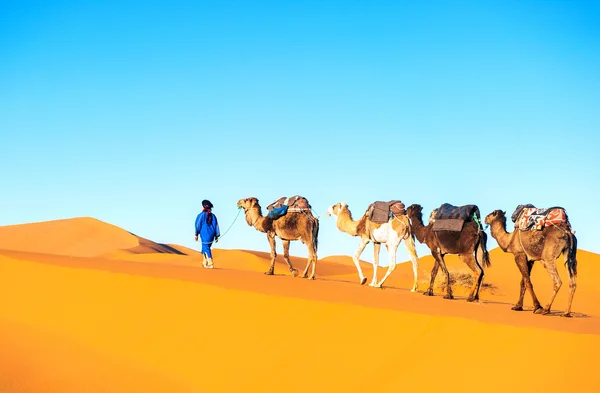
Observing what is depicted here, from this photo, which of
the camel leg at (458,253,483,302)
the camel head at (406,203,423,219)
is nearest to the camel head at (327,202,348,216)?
the camel head at (406,203,423,219)

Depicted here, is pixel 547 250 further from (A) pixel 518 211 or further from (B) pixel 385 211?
(B) pixel 385 211

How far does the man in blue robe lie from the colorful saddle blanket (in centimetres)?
846

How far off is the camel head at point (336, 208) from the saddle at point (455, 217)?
3327mm

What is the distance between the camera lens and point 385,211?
18281 millimetres

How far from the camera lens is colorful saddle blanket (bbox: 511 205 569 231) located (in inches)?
543

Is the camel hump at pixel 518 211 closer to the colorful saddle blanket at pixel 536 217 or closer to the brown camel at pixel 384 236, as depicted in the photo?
the colorful saddle blanket at pixel 536 217

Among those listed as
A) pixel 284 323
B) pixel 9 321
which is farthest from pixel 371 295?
pixel 9 321

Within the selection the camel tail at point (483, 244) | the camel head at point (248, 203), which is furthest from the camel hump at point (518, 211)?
the camel head at point (248, 203)

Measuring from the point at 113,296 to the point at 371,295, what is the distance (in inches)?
226

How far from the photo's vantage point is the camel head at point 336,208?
19.7m

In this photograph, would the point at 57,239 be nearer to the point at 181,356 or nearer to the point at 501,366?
the point at 181,356

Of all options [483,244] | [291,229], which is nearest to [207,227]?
[291,229]

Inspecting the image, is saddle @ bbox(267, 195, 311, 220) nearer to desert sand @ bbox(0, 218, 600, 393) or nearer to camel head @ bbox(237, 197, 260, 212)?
camel head @ bbox(237, 197, 260, 212)

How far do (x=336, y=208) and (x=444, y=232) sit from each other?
12.9 feet
